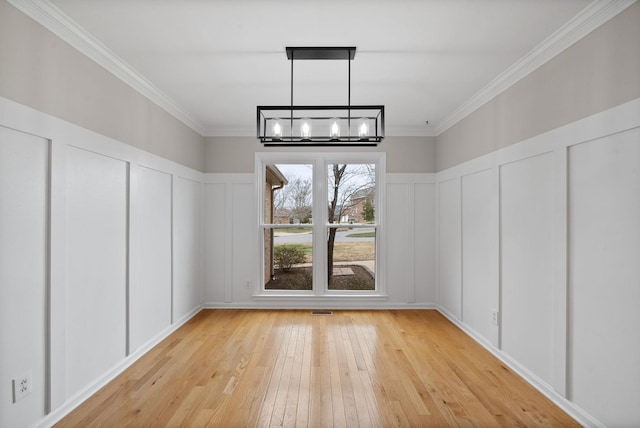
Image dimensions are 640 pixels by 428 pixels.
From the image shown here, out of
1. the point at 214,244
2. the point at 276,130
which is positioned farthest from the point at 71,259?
the point at 214,244

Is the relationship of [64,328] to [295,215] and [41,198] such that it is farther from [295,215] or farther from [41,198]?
[295,215]

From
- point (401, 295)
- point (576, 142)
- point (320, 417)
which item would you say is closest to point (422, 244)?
point (401, 295)

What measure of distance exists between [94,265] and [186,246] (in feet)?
5.70

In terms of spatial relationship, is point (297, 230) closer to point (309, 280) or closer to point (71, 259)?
point (309, 280)

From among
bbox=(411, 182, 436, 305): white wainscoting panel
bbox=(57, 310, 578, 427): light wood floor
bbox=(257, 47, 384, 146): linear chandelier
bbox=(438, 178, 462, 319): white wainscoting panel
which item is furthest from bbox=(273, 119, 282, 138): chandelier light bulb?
bbox=(411, 182, 436, 305): white wainscoting panel

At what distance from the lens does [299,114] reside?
4273mm

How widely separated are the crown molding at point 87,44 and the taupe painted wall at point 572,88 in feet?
11.3

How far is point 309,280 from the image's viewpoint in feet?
16.4

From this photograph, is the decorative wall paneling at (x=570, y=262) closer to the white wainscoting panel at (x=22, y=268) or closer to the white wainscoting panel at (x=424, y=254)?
the white wainscoting panel at (x=424, y=254)

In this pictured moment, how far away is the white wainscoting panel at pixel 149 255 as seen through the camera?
3.08 m

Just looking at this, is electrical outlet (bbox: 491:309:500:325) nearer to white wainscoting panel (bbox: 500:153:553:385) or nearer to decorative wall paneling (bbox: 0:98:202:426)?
white wainscoting panel (bbox: 500:153:553:385)

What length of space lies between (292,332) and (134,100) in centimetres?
294

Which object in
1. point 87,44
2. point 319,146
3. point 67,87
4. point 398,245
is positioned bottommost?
point 398,245

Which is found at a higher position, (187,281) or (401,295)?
(187,281)
